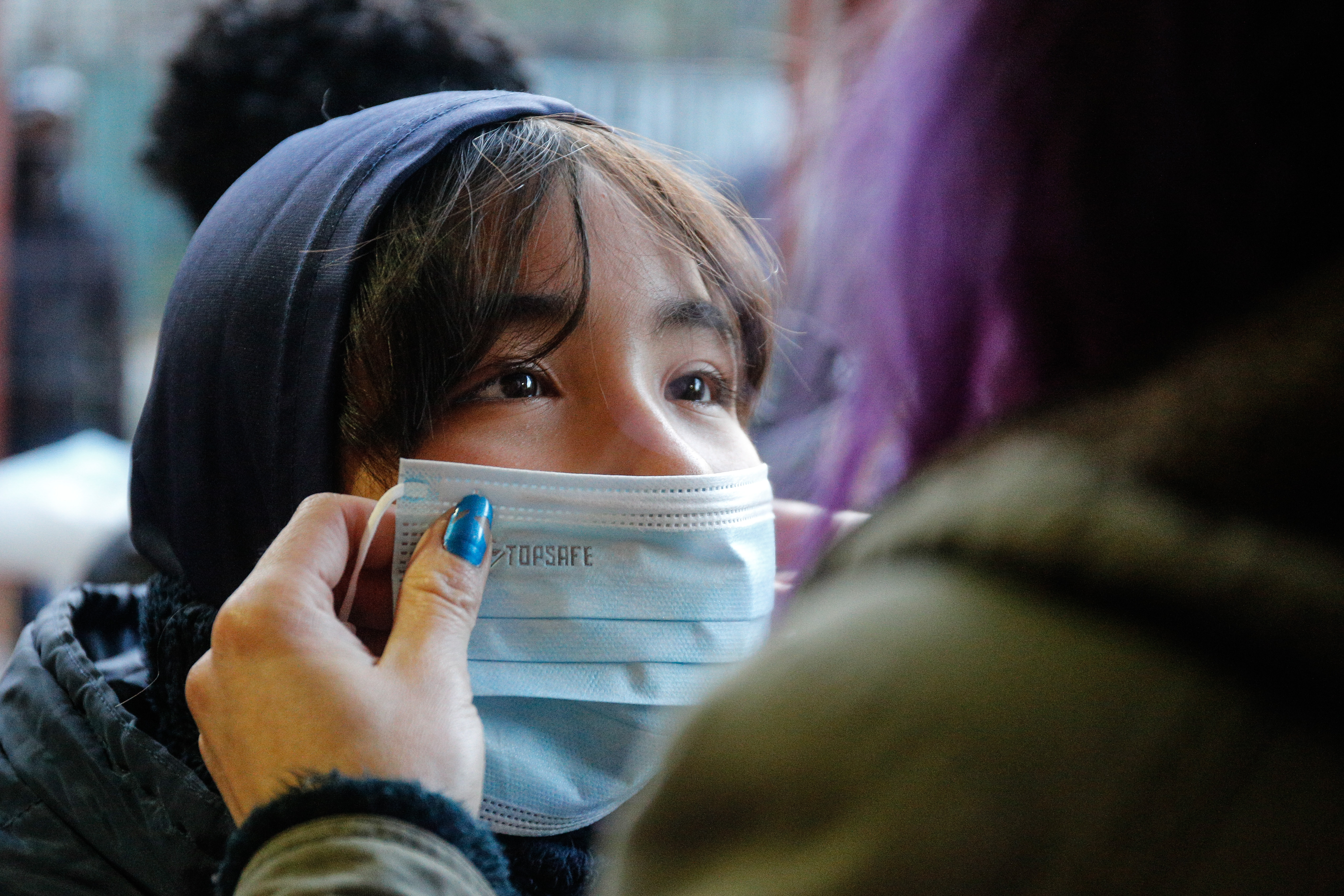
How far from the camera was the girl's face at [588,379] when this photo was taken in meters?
1.09

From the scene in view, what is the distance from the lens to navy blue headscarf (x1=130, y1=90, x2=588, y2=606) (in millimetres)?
1062

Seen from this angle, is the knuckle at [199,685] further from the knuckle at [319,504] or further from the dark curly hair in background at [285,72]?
the dark curly hair in background at [285,72]

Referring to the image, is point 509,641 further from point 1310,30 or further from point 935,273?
point 1310,30

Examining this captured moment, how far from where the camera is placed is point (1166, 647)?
429 millimetres

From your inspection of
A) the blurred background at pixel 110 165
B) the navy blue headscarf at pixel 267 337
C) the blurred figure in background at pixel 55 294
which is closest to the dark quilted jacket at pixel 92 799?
the navy blue headscarf at pixel 267 337

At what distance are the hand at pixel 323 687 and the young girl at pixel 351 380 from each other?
0.16m

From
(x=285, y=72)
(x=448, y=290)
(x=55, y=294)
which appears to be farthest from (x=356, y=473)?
(x=55, y=294)

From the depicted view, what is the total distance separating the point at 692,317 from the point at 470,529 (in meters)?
0.40

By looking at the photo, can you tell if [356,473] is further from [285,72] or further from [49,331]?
[49,331]

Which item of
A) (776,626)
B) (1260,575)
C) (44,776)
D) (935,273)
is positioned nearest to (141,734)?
(44,776)

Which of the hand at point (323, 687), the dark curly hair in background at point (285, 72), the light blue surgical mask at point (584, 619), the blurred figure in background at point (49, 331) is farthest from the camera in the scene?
the blurred figure in background at point (49, 331)

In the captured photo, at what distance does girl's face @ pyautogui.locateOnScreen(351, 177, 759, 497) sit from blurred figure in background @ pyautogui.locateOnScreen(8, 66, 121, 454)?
1516 mm

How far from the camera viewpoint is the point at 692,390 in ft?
4.14

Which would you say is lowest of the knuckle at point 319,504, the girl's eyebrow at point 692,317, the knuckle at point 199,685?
the knuckle at point 199,685
